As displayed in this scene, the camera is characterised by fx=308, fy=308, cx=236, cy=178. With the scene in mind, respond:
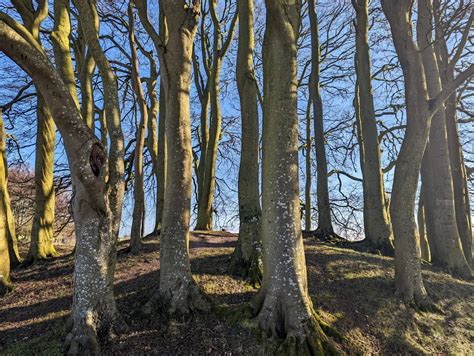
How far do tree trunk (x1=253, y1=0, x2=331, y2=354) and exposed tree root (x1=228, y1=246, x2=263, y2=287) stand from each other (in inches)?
49.5

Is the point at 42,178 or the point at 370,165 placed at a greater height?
the point at 370,165

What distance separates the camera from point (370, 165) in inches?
355

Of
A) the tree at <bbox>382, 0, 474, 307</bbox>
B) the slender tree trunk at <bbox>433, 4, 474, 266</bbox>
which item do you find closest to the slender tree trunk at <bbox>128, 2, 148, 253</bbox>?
the tree at <bbox>382, 0, 474, 307</bbox>

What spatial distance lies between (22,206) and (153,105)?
7.88 m

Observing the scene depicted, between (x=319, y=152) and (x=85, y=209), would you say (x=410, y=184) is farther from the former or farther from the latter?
(x=85, y=209)

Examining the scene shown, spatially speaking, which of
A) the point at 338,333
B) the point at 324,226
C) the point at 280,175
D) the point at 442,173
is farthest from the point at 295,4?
the point at 324,226

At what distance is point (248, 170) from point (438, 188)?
5.47m

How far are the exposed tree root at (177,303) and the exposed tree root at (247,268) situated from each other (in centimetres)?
125

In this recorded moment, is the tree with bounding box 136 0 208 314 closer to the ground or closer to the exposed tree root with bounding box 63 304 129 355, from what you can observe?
the ground

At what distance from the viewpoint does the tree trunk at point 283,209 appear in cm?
400

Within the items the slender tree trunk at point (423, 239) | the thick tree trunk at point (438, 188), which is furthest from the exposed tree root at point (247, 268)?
the slender tree trunk at point (423, 239)

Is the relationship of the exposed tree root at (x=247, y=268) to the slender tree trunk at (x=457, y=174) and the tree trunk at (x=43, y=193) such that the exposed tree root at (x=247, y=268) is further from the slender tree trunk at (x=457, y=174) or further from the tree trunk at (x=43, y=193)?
the slender tree trunk at (x=457, y=174)

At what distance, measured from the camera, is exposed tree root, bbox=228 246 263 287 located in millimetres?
5684

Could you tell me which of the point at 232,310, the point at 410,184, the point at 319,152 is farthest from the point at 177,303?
the point at 319,152
